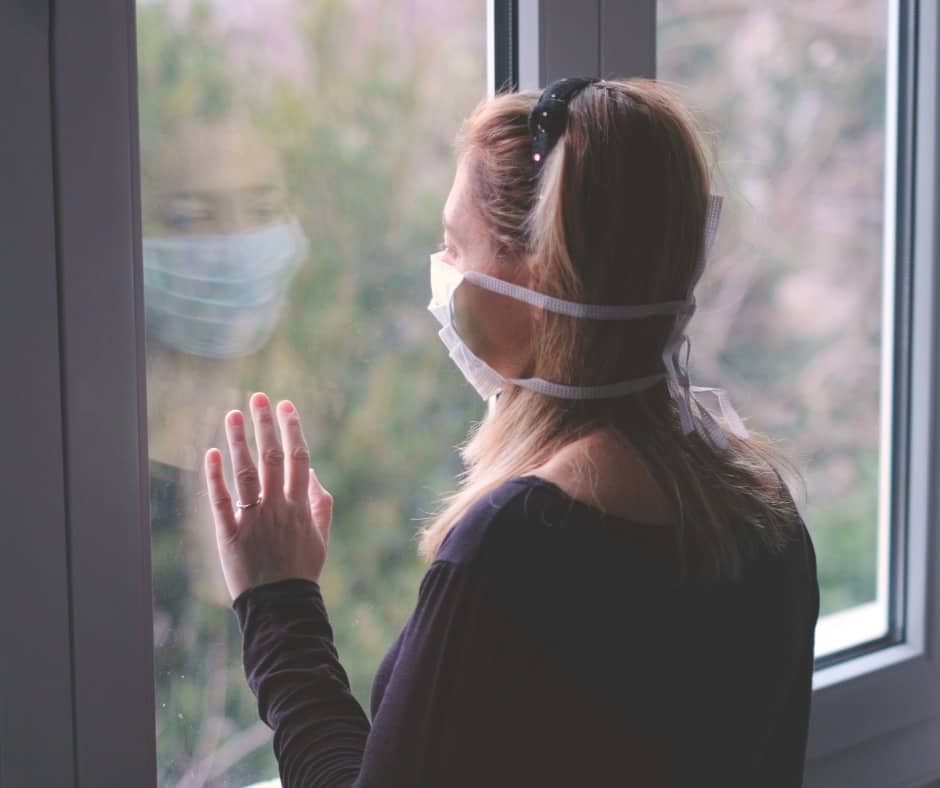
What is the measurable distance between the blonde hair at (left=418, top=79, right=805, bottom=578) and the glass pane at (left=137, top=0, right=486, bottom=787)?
27 cm

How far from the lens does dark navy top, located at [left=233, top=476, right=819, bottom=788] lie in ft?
2.61

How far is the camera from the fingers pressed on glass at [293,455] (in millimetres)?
1031

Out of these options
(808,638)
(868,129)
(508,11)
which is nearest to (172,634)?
(808,638)

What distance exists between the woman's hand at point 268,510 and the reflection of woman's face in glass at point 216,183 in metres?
0.18

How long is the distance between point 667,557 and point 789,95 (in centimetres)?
100

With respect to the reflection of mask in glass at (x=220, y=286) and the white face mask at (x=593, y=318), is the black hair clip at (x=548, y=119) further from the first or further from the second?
the reflection of mask in glass at (x=220, y=286)

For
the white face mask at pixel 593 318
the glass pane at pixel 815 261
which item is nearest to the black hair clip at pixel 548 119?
the white face mask at pixel 593 318

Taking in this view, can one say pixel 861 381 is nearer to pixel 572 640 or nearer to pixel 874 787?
pixel 874 787

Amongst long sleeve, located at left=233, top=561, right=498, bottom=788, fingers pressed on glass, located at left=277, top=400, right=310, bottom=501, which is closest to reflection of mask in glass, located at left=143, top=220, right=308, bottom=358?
fingers pressed on glass, located at left=277, top=400, right=310, bottom=501

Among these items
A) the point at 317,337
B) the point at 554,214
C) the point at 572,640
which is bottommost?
the point at 572,640

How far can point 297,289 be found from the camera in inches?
45.9

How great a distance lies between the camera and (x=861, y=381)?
1.76 meters

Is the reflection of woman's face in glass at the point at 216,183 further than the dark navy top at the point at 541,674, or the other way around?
the reflection of woman's face in glass at the point at 216,183

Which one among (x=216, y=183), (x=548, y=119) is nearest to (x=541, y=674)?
(x=548, y=119)
